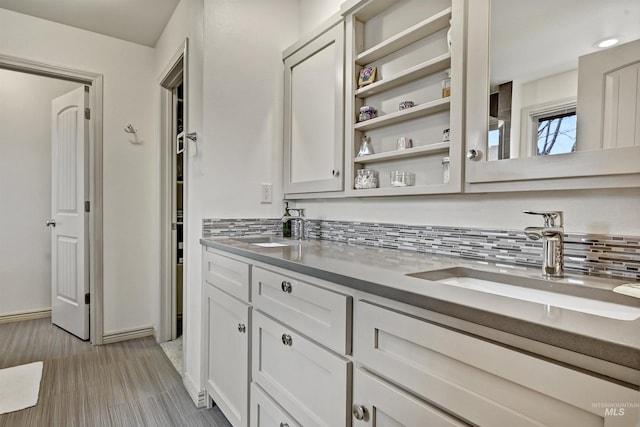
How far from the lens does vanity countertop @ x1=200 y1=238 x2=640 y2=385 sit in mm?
495

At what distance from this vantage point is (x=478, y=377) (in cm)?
64

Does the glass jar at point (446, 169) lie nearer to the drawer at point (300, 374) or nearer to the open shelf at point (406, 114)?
the open shelf at point (406, 114)

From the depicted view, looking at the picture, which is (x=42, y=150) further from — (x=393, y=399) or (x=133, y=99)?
(x=393, y=399)

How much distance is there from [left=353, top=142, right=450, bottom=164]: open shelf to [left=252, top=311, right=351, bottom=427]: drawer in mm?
855

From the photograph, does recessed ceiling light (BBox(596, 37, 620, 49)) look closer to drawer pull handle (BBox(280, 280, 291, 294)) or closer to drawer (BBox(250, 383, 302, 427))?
drawer pull handle (BBox(280, 280, 291, 294))

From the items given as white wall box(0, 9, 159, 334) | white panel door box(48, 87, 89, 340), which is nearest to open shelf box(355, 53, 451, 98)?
white wall box(0, 9, 159, 334)

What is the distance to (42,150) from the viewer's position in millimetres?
3434

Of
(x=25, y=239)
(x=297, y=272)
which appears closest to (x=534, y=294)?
(x=297, y=272)

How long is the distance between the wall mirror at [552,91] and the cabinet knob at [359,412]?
81 centimetres

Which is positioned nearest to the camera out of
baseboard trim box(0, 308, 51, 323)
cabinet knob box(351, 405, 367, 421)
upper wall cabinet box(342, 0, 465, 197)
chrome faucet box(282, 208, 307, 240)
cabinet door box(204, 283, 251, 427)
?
cabinet knob box(351, 405, 367, 421)

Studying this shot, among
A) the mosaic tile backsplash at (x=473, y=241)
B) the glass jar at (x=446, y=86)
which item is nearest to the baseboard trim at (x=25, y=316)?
the mosaic tile backsplash at (x=473, y=241)

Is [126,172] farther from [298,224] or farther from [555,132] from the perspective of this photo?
[555,132]

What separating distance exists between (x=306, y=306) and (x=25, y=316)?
3.61 m

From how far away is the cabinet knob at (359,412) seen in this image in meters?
0.89
